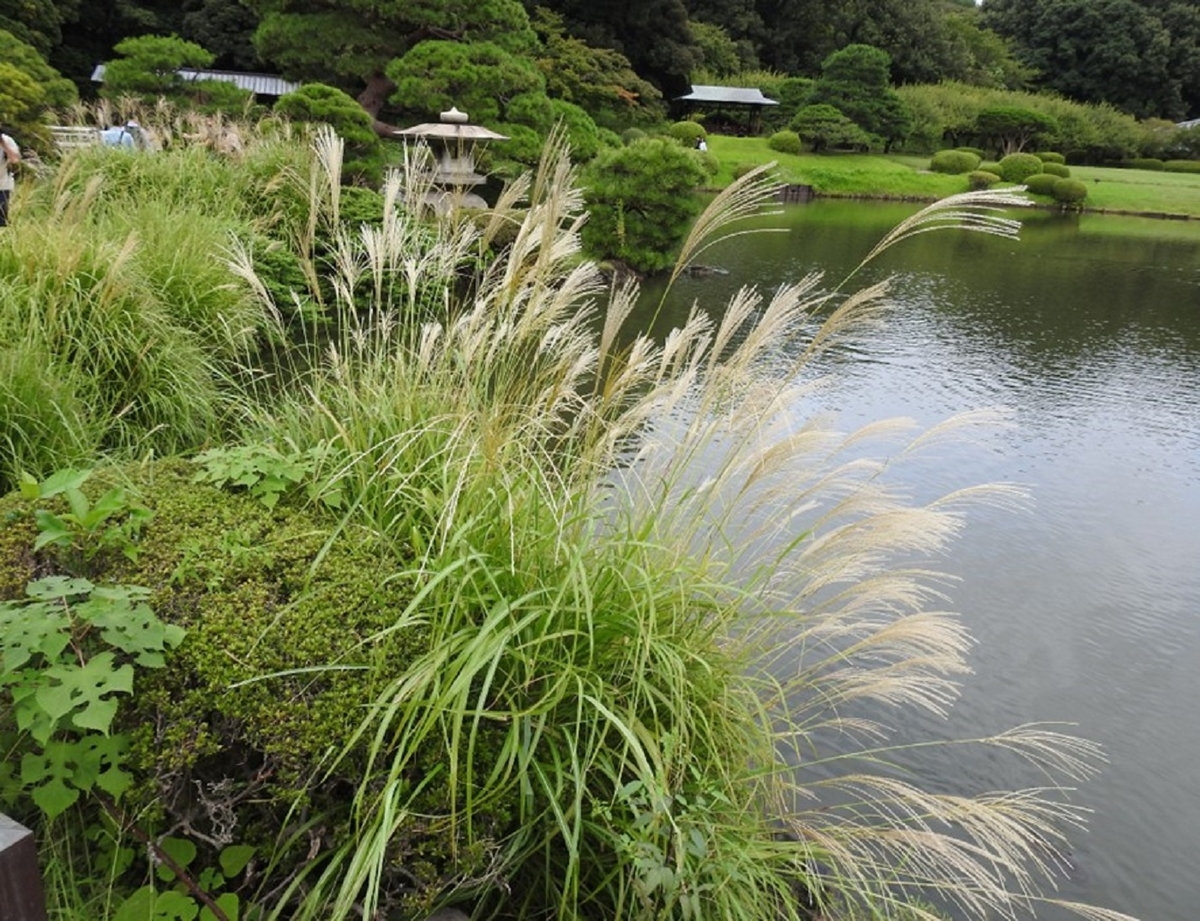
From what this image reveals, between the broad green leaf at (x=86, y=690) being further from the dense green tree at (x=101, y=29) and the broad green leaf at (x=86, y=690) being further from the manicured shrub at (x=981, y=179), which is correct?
the manicured shrub at (x=981, y=179)

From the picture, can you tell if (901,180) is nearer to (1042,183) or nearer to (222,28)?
(1042,183)

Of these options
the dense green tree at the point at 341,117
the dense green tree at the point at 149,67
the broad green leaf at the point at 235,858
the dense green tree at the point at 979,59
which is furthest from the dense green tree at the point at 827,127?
the broad green leaf at the point at 235,858

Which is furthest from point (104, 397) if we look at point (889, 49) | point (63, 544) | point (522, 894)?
point (889, 49)

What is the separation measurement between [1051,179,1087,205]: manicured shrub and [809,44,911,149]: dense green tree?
7519mm

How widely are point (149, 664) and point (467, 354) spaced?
984 mm

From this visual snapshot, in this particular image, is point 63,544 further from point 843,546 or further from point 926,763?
point 926,763

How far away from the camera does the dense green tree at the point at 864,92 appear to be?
31469 mm

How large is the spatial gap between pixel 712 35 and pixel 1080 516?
106 ft

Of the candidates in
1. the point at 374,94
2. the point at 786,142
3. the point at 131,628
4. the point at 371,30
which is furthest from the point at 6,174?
the point at 786,142

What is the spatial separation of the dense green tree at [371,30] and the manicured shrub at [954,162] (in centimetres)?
1851

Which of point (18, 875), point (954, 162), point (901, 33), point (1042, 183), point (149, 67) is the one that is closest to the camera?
point (18, 875)

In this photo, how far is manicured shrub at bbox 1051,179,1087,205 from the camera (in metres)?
25.8

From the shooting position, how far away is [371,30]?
16.2 meters

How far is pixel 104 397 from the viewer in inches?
123
